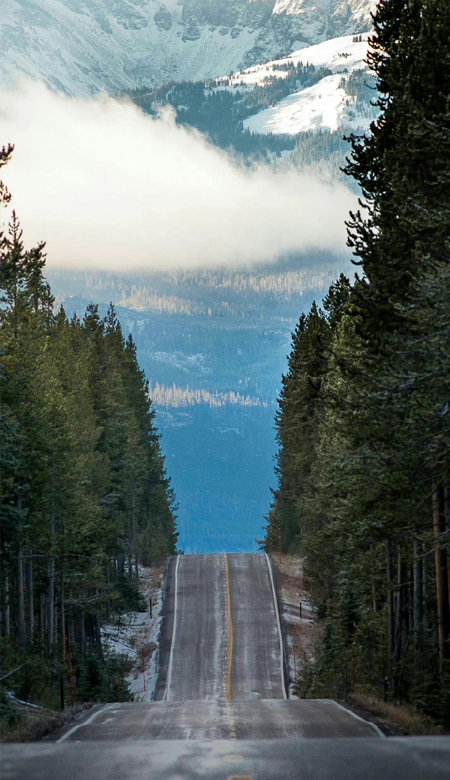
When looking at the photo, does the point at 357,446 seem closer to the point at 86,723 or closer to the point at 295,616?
the point at 86,723

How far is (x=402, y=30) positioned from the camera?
23.8 metres

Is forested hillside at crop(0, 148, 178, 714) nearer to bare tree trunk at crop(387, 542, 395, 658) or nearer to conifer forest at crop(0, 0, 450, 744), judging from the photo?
conifer forest at crop(0, 0, 450, 744)

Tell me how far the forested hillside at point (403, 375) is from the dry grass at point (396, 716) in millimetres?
377

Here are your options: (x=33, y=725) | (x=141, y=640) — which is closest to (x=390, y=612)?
(x=33, y=725)

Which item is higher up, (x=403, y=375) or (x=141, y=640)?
(x=403, y=375)

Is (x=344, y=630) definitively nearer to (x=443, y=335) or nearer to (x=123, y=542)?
(x=443, y=335)

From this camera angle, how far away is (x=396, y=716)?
1836 centimetres

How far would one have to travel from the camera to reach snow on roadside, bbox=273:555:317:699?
45.0 m

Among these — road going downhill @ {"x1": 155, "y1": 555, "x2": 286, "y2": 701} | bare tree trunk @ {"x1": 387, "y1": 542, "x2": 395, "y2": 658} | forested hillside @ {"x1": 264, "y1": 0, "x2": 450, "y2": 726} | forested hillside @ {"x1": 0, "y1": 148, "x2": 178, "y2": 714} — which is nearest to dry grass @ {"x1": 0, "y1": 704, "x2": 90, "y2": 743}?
forested hillside @ {"x1": 0, "y1": 148, "x2": 178, "y2": 714}

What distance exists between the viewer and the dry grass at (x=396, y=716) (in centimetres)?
1631

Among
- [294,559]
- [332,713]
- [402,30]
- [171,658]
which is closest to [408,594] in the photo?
[332,713]

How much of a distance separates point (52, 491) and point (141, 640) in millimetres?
17600

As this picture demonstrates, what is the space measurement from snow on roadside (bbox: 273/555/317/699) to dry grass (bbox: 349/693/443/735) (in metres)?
17.1

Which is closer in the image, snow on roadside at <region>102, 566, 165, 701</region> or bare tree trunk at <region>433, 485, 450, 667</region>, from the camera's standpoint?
bare tree trunk at <region>433, 485, 450, 667</region>
